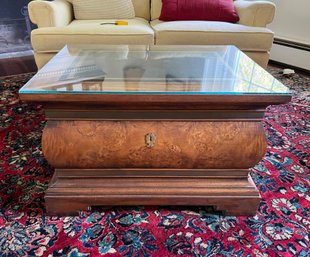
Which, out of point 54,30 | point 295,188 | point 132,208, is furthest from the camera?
point 54,30

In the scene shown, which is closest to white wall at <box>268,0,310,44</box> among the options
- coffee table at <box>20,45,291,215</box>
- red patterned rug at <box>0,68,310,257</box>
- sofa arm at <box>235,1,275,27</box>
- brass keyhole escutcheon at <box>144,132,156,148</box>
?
sofa arm at <box>235,1,275,27</box>

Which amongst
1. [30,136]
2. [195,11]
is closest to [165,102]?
[30,136]

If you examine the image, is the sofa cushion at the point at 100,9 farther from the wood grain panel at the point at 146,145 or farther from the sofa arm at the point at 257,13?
the wood grain panel at the point at 146,145

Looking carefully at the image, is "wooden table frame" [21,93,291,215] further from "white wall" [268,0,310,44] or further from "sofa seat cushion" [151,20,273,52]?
"white wall" [268,0,310,44]

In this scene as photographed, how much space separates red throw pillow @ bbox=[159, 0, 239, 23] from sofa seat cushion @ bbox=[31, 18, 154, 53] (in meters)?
0.42

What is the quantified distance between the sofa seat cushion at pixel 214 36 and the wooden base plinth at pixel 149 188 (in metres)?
1.04

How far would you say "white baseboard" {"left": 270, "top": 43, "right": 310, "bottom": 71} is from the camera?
2.44m

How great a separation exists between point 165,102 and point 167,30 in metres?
1.07

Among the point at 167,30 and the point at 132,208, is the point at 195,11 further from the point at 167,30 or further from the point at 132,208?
the point at 132,208

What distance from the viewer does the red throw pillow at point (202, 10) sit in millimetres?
1986

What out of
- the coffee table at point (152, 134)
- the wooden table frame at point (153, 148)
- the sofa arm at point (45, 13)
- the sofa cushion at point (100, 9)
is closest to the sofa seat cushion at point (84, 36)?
the sofa arm at point (45, 13)

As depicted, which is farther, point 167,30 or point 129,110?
point 167,30

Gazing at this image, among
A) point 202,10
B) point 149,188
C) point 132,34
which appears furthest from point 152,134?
point 202,10

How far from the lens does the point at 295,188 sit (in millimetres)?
1117
